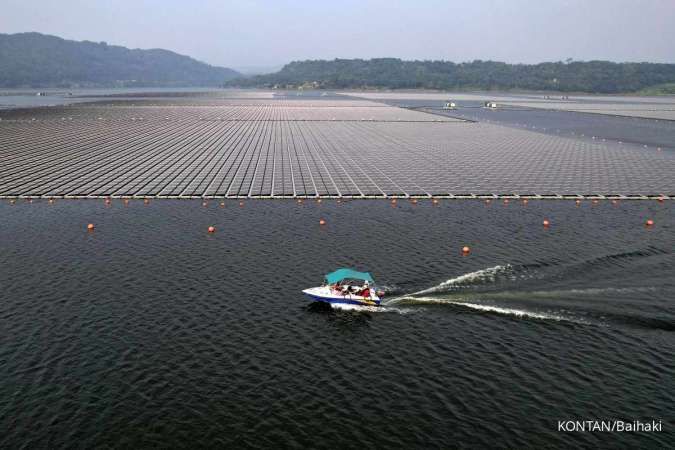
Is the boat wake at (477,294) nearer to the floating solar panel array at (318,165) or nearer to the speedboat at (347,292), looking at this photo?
the speedboat at (347,292)

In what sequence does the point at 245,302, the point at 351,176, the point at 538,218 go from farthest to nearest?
the point at 351,176 → the point at 538,218 → the point at 245,302

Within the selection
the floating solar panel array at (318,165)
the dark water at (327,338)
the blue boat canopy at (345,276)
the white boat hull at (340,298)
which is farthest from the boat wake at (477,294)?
the floating solar panel array at (318,165)

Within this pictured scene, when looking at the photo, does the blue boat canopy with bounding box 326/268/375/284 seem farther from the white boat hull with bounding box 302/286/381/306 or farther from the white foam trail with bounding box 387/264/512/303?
the white foam trail with bounding box 387/264/512/303

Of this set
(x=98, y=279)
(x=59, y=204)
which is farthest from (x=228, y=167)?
(x=98, y=279)

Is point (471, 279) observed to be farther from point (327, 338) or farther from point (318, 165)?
point (318, 165)

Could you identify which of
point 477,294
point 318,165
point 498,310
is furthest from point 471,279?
point 318,165

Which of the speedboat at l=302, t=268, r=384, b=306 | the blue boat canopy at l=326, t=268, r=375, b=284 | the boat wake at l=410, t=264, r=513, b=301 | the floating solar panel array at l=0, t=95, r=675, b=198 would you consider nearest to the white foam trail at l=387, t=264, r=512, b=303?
the boat wake at l=410, t=264, r=513, b=301

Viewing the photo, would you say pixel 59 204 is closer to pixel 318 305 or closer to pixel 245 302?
pixel 245 302
